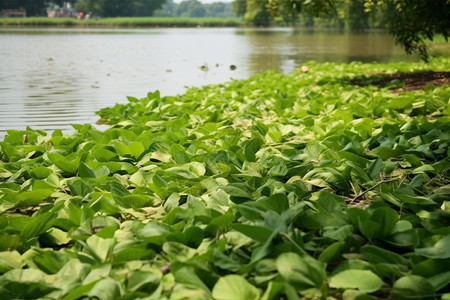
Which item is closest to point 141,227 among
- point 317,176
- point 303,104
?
point 317,176

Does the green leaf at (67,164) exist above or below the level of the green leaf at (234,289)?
above

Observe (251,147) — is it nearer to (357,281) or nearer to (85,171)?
(85,171)

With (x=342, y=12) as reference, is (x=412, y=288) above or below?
below

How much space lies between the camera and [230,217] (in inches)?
54.4

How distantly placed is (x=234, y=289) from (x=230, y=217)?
0.32 meters

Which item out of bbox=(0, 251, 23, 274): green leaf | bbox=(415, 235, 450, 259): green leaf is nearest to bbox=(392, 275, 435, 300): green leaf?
bbox=(415, 235, 450, 259): green leaf

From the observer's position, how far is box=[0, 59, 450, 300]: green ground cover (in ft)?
3.73

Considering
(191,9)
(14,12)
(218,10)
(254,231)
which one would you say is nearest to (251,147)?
(254,231)

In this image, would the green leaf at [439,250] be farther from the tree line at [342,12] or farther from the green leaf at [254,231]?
the tree line at [342,12]

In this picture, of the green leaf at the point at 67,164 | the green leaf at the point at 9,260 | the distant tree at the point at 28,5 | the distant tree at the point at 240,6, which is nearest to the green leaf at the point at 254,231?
the green leaf at the point at 9,260

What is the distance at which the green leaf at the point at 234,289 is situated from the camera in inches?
42.1

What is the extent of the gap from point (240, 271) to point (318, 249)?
0.23 metres

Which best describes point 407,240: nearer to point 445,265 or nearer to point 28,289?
point 445,265

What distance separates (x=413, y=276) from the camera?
1111 mm
